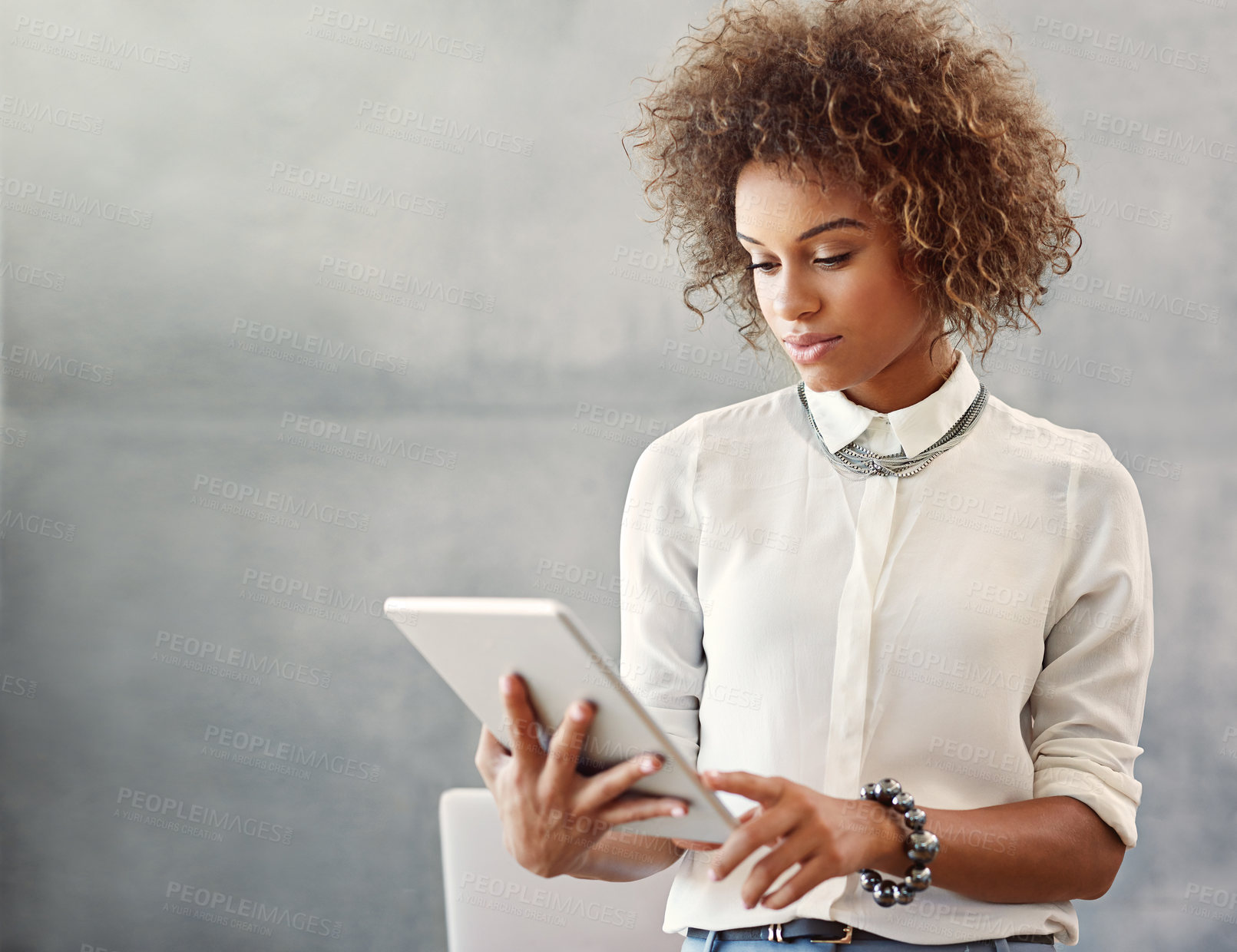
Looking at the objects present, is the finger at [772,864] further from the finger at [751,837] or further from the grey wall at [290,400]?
the grey wall at [290,400]

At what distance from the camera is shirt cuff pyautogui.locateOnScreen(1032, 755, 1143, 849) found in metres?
0.98

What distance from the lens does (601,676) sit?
2.43 feet

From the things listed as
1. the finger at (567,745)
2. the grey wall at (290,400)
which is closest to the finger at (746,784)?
the finger at (567,745)

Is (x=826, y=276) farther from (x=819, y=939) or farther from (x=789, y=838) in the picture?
(x=819, y=939)

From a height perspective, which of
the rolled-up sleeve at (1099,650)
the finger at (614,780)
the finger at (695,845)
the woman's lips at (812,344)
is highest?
the woman's lips at (812,344)

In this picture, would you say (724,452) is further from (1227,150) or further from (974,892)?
(1227,150)

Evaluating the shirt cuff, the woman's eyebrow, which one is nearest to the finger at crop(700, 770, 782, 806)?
the shirt cuff

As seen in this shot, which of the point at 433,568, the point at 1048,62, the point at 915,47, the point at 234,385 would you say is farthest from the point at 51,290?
the point at 1048,62

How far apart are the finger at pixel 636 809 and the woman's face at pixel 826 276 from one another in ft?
1.40

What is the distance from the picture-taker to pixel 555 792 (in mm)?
864

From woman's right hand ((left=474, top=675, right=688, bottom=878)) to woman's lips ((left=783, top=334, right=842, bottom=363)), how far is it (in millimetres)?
406

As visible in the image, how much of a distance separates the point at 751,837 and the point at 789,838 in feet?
0.14

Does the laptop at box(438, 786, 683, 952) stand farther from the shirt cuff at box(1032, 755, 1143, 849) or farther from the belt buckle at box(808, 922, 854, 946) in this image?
the shirt cuff at box(1032, 755, 1143, 849)

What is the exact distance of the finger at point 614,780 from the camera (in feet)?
2.60
